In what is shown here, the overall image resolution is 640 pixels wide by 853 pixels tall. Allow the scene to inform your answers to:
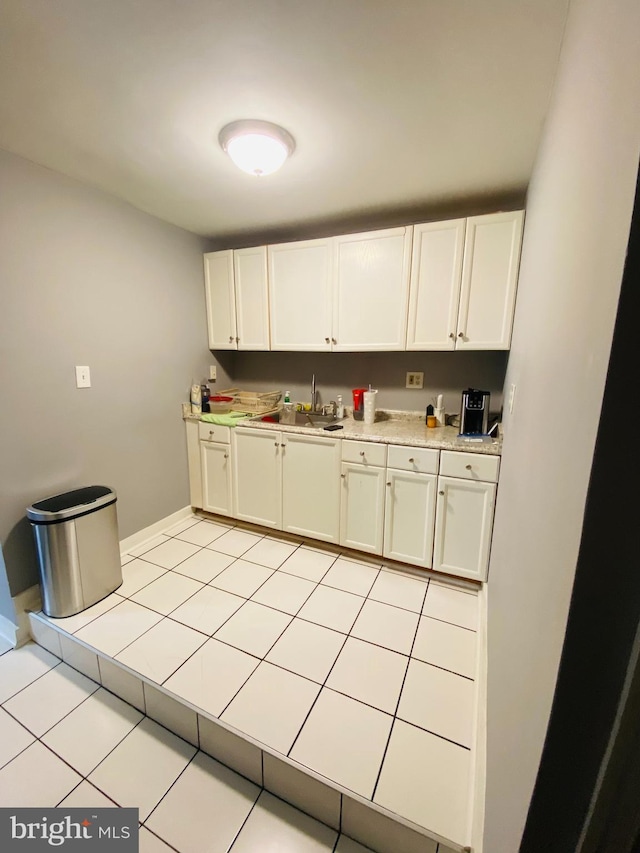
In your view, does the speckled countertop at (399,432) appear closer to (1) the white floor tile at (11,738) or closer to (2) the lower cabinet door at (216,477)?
(2) the lower cabinet door at (216,477)

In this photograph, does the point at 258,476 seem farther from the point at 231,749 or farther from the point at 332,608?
the point at 231,749

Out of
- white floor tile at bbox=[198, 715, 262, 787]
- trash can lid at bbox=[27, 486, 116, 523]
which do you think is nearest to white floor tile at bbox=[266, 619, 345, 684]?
white floor tile at bbox=[198, 715, 262, 787]

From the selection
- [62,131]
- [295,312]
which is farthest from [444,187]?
[62,131]

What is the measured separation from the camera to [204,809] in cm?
110

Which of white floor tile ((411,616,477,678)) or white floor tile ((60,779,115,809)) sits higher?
white floor tile ((411,616,477,678))

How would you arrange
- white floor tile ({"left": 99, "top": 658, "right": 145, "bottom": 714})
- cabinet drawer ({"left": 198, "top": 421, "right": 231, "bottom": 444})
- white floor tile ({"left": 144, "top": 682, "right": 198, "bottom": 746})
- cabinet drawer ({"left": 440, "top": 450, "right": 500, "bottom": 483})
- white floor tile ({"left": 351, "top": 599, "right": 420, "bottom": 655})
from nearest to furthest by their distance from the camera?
white floor tile ({"left": 144, "top": 682, "right": 198, "bottom": 746}) → white floor tile ({"left": 99, "top": 658, "right": 145, "bottom": 714}) → white floor tile ({"left": 351, "top": 599, "right": 420, "bottom": 655}) → cabinet drawer ({"left": 440, "top": 450, "right": 500, "bottom": 483}) → cabinet drawer ({"left": 198, "top": 421, "right": 231, "bottom": 444})

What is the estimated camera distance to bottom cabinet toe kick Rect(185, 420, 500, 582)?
76.5 inches

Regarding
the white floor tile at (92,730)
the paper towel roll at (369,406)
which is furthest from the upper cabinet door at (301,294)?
the white floor tile at (92,730)

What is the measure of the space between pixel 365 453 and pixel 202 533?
Result: 1402mm

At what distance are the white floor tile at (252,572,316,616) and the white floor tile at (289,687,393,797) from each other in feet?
1.70

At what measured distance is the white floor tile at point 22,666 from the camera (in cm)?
150

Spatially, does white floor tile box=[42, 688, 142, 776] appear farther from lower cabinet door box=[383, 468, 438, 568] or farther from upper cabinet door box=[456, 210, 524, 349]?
upper cabinet door box=[456, 210, 524, 349]

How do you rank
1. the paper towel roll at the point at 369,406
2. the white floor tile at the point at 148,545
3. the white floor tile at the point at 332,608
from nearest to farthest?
1. the white floor tile at the point at 332,608
2. the white floor tile at the point at 148,545
3. the paper towel roll at the point at 369,406

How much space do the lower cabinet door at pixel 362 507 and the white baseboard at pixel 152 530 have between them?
1.33 metres
